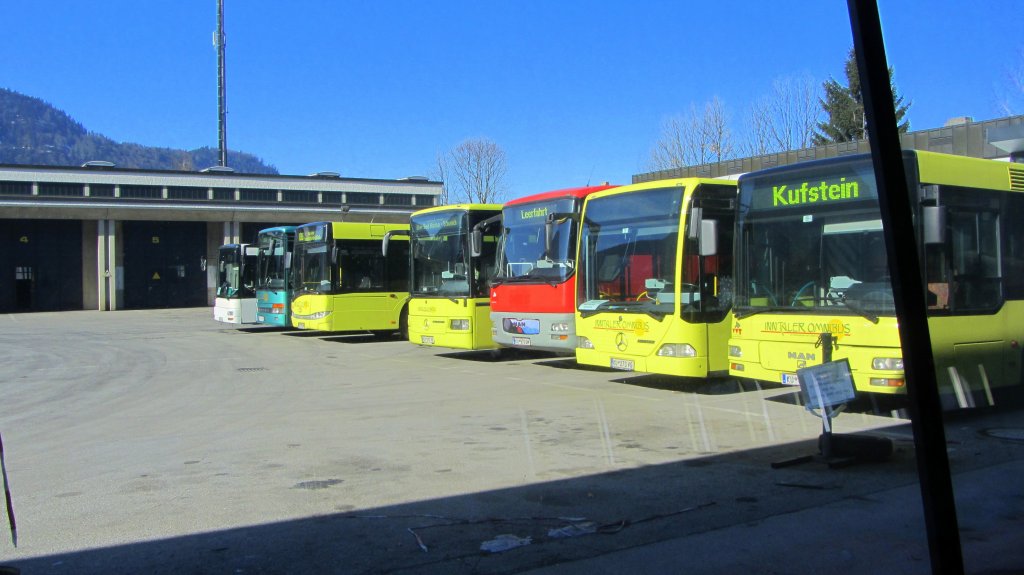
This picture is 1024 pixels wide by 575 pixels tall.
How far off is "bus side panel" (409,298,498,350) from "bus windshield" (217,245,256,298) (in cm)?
1100

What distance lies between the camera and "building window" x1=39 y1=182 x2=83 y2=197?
50.1 m

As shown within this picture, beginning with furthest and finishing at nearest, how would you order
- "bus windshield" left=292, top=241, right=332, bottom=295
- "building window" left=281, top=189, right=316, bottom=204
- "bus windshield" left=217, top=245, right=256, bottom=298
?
"building window" left=281, top=189, right=316, bottom=204, "bus windshield" left=217, top=245, right=256, bottom=298, "bus windshield" left=292, top=241, right=332, bottom=295

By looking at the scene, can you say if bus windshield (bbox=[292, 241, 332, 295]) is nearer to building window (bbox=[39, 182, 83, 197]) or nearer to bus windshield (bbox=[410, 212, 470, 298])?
bus windshield (bbox=[410, 212, 470, 298])

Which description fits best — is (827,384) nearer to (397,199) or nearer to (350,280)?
(350,280)

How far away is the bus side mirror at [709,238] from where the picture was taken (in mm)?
10656

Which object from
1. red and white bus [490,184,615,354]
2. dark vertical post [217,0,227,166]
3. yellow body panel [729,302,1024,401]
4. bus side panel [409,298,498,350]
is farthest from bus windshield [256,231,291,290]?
dark vertical post [217,0,227,166]

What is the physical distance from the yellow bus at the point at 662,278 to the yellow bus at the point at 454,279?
3.90m

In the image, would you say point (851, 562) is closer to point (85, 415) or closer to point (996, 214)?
point (996, 214)

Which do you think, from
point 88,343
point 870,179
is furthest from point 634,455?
point 88,343

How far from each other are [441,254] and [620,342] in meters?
6.16

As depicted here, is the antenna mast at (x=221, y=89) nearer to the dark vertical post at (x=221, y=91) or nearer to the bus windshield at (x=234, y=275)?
the dark vertical post at (x=221, y=91)

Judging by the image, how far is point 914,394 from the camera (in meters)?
3.59

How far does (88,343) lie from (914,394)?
24473mm

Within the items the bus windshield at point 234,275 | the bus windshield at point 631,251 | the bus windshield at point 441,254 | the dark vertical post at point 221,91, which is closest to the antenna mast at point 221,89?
the dark vertical post at point 221,91
